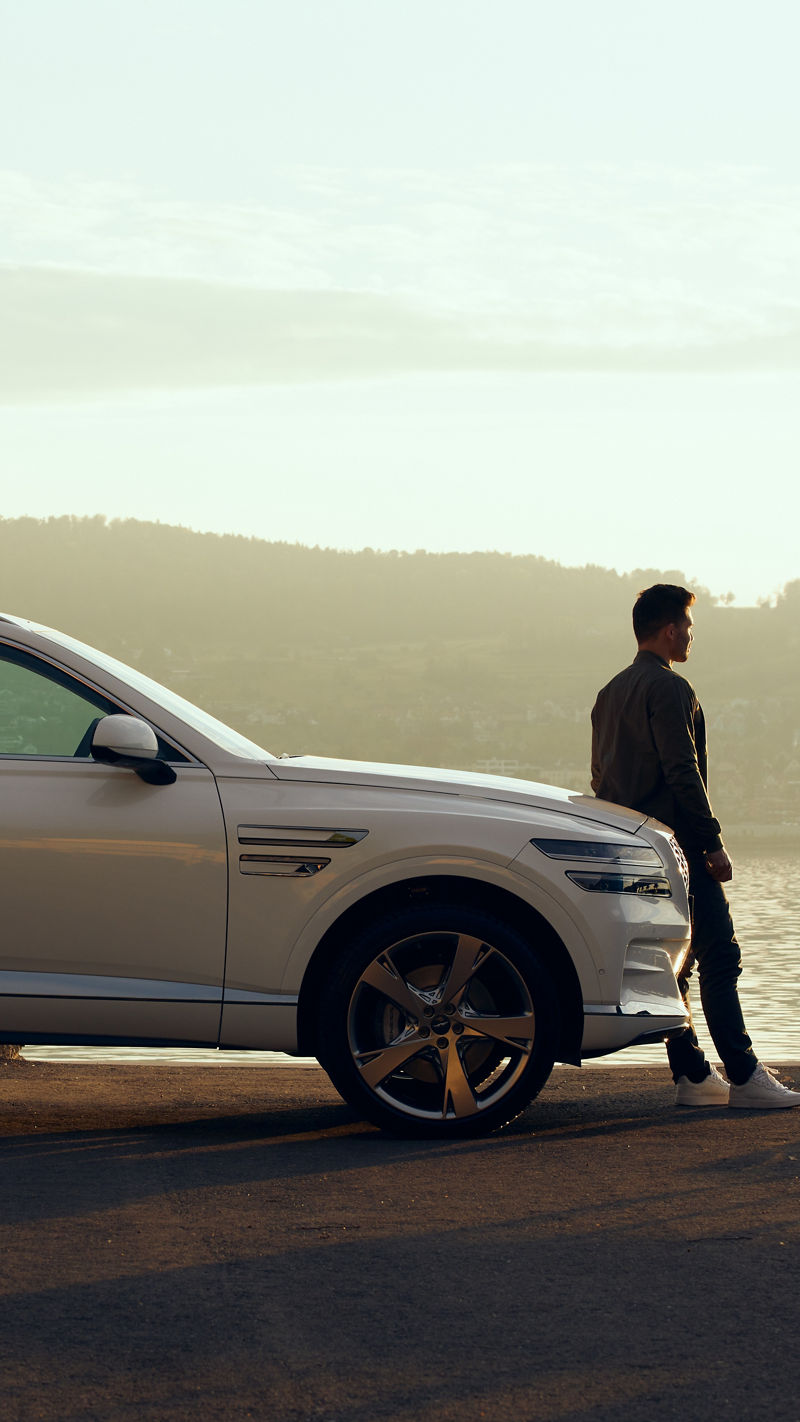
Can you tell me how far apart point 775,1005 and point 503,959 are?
20.7 meters

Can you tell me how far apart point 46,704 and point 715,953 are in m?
2.84

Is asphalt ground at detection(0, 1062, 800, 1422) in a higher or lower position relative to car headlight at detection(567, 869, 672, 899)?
lower

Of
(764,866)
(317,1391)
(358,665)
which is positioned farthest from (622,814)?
(358,665)

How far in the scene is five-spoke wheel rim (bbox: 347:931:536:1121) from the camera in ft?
18.4

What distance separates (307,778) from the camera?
19.2 feet

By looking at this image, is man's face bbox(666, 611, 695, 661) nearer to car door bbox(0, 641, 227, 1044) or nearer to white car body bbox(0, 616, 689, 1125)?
white car body bbox(0, 616, 689, 1125)

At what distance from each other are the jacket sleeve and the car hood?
0.44m

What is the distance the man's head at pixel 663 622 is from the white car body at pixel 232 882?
1342mm

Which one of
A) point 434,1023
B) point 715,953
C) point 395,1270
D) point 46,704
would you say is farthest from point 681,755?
point 395,1270

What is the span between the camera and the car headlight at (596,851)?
580 cm

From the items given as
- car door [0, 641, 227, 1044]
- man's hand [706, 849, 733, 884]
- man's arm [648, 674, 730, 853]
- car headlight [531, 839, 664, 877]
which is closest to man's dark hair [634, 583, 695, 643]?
man's arm [648, 674, 730, 853]

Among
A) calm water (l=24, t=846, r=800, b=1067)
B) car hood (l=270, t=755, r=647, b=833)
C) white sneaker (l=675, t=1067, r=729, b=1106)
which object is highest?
car hood (l=270, t=755, r=647, b=833)

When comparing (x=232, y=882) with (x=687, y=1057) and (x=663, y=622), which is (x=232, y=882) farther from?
(x=663, y=622)

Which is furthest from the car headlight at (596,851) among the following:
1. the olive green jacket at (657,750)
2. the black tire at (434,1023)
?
the olive green jacket at (657,750)
